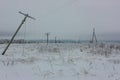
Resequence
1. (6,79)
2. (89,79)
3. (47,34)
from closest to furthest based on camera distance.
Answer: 1. (6,79)
2. (89,79)
3. (47,34)

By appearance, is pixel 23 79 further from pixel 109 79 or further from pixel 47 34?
pixel 47 34

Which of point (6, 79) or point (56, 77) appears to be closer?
point (6, 79)

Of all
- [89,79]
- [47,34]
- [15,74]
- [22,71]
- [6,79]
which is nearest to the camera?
[6,79]

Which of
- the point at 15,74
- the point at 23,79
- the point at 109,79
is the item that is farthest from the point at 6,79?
the point at 109,79

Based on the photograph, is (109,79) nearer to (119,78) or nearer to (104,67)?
(119,78)

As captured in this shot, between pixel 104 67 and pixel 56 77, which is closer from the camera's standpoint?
pixel 56 77

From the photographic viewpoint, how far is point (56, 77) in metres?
8.13

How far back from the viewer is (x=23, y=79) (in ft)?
25.3

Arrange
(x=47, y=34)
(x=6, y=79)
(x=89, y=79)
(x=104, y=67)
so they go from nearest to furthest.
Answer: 1. (x=6, y=79)
2. (x=89, y=79)
3. (x=104, y=67)
4. (x=47, y=34)

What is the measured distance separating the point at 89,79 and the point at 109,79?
71 centimetres

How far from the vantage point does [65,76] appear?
27.7 feet

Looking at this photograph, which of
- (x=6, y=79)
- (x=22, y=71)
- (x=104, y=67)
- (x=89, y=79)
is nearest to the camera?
(x=6, y=79)

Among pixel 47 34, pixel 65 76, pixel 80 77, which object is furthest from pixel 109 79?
pixel 47 34

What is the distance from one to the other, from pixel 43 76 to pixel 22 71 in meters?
1.48
